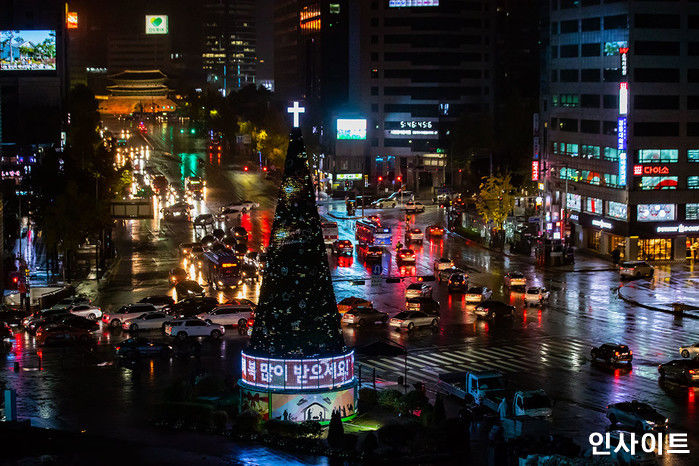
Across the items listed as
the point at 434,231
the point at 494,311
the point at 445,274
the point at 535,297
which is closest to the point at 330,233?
the point at 434,231

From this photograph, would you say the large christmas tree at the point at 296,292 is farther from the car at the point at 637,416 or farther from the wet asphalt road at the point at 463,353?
the car at the point at 637,416

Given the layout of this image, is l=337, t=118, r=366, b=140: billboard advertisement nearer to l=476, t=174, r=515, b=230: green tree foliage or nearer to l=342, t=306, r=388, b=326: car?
l=476, t=174, r=515, b=230: green tree foliage

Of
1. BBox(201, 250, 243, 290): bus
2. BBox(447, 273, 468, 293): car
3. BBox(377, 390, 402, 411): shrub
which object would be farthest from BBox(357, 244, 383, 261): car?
BBox(377, 390, 402, 411): shrub

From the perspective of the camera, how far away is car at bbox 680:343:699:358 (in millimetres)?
57406

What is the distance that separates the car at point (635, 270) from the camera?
280 ft

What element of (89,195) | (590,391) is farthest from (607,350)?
(89,195)

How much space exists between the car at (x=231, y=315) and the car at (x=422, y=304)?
10.6 metres

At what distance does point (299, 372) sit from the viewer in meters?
41.0

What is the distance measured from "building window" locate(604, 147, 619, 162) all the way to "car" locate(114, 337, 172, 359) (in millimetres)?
53214

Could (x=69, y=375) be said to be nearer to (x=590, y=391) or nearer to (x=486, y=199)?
(x=590, y=391)

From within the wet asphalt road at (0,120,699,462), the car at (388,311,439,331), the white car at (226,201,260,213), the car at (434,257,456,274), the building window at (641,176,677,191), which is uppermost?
the building window at (641,176,677,191)

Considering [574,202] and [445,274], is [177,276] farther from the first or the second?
[574,202]

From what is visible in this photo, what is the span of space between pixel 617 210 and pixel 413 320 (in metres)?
37.8

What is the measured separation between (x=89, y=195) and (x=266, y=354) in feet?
184
